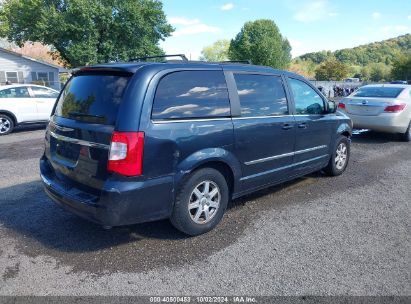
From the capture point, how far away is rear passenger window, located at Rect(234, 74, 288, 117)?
400 centimetres

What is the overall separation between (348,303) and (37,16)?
123ft

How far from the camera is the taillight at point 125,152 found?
301 cm

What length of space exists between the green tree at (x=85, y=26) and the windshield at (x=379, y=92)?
2781 centimetres

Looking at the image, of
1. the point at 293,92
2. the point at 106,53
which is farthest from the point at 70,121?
the point at 106,53

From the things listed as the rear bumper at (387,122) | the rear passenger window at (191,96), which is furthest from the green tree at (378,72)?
the rear passenger window at (191,96)

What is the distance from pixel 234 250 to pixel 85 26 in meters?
32.9

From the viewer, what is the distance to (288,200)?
189 inches

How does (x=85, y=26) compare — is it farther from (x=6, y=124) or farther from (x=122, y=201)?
(x=122, y=201)

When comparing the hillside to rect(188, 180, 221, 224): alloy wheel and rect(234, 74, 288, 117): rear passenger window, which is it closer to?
rect(234, 74, 288, 117): rear passenger window

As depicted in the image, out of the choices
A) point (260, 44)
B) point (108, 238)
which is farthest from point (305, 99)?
point (260, 44)

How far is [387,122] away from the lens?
8.76 m

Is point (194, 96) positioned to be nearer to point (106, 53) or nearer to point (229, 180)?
point (229, 180)

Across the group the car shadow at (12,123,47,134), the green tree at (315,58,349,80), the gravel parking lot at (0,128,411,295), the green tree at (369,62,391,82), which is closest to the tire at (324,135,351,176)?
the gravel parking lot at (0,128,411,295)

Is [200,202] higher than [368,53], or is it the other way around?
[368,53]
